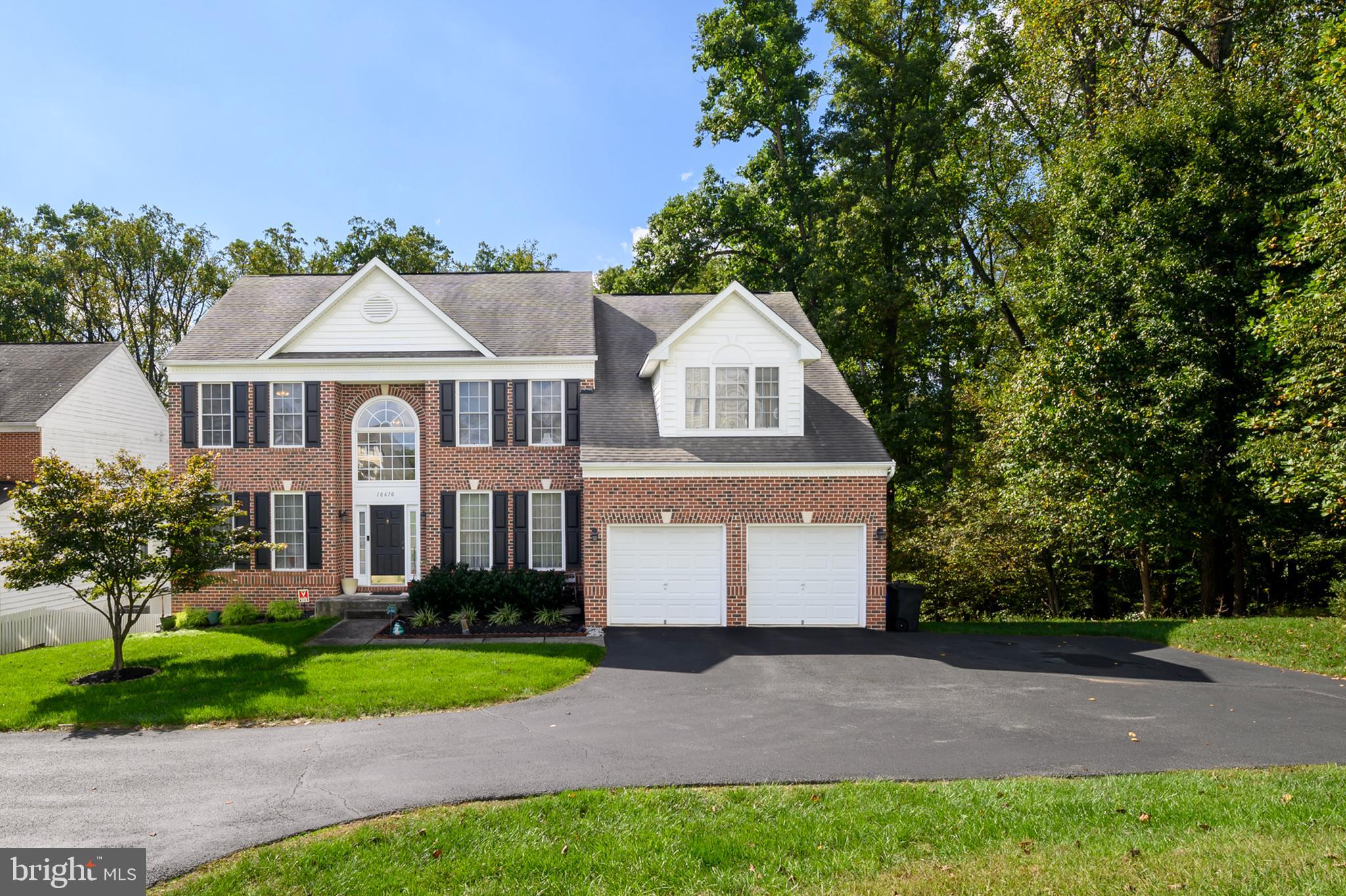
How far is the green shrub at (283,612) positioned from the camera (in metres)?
16.2

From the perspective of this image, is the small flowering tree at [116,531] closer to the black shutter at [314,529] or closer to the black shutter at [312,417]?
the black shutter at [314,529]

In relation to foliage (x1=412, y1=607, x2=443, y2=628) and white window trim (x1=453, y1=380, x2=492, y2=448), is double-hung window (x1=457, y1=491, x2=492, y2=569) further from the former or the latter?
foliage (x1=412, y1=607, x2=443, y2=628)

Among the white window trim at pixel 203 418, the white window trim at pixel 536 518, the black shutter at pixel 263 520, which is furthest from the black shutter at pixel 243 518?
the white window trim at pixel 536 518

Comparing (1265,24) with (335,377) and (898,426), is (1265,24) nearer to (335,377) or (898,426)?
(898,426)

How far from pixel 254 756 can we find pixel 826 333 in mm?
18756

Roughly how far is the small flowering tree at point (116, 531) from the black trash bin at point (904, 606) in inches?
502

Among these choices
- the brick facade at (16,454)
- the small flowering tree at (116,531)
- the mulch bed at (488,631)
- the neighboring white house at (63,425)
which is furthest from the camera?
the brick facade at (16,454)

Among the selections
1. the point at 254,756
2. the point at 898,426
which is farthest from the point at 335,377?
the point at 898,426

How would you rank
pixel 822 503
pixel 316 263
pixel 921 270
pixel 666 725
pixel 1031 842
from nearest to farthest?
pixel 1031 842 → pixel 666 725 → pixel 822 503 → pixel 921 270 → pixel 316 263

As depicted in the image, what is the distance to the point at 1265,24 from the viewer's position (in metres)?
16.0

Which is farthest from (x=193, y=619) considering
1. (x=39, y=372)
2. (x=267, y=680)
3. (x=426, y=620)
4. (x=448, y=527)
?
(x=39, y=372)

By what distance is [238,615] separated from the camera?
16.1 meters

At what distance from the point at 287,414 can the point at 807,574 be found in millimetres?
→ 12828

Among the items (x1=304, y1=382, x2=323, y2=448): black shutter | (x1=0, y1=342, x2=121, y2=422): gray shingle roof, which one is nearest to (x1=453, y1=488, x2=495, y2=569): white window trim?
(x1=304, y1=382, x2=323, y2=448): black shutter
